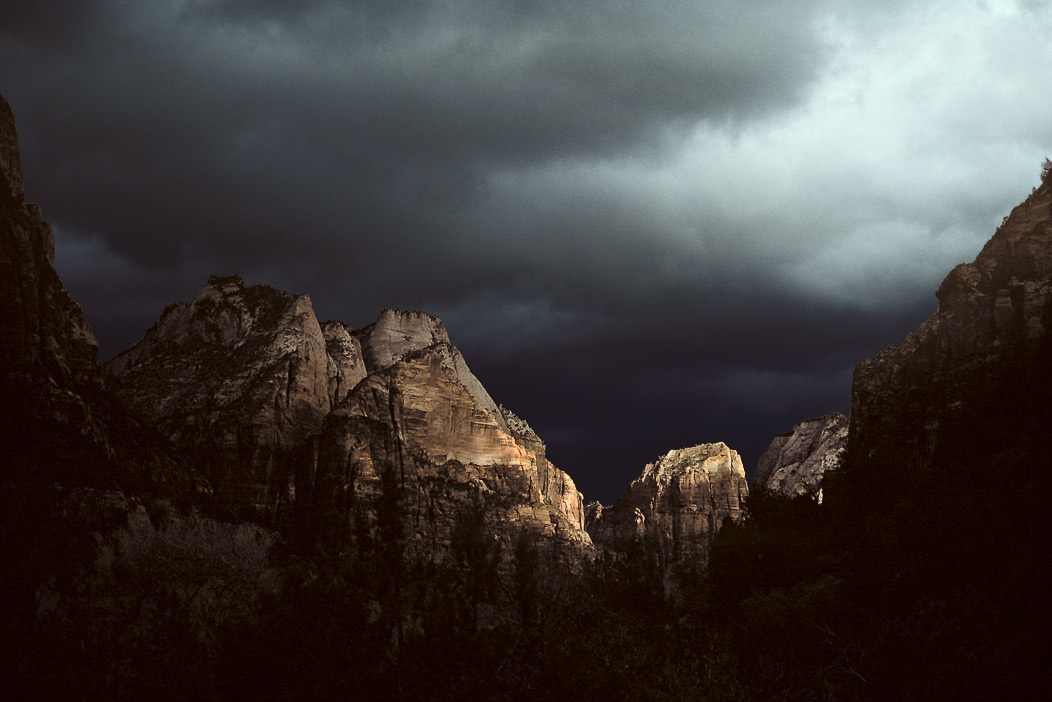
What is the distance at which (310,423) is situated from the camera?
112 metres

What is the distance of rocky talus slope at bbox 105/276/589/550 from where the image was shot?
334 feet

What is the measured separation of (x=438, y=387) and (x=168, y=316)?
3950 centimetres

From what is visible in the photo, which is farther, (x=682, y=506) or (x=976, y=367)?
(x=682, y=506)

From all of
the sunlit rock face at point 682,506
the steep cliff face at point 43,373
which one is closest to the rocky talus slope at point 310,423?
the steep cliff face at point 43,373

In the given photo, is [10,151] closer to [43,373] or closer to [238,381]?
[43,373]

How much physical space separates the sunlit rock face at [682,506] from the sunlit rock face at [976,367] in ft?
342

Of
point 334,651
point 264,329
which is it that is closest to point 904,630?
point 334,651

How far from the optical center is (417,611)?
39.7 meters

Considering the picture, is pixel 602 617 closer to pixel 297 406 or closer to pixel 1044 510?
pixel 1044 510

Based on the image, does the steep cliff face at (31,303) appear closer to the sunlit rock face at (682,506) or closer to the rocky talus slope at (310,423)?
the rocky talus slope at (310,423)

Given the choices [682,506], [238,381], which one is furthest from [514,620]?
[682,506]

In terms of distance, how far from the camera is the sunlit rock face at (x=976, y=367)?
60406 mm

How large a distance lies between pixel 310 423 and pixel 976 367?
7083 cm

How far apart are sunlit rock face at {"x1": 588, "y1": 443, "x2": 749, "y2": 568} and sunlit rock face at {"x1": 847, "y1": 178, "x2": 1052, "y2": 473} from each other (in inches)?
4100
